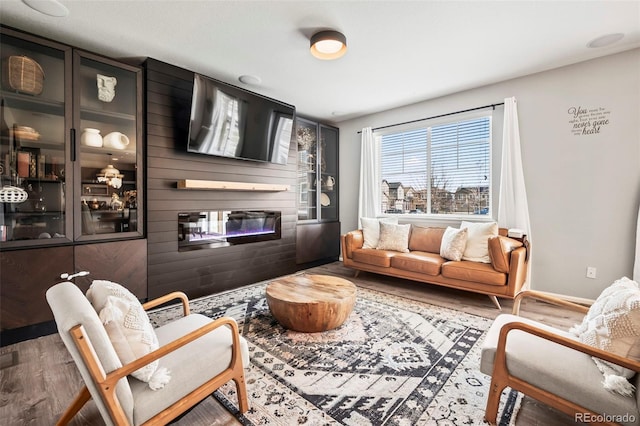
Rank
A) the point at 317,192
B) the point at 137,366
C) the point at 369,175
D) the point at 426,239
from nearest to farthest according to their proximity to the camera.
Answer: the point at 137,366 → the point at 426,239 → the point at 369,175 → the point at 317,192

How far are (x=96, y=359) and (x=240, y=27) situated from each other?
2606mm

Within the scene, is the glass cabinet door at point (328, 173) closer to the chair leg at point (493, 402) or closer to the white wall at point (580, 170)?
the white wall at point (580, 170)

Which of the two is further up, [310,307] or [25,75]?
[25,75]

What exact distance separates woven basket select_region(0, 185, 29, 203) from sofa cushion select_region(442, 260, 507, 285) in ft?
13.7

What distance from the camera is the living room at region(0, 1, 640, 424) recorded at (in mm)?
2885

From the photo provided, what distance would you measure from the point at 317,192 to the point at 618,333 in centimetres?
424

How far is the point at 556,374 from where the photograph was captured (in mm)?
1294

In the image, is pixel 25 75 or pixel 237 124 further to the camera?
pixel 237 124

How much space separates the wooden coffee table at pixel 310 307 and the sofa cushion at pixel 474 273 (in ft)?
4.69

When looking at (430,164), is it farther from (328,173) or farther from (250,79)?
(250,79)

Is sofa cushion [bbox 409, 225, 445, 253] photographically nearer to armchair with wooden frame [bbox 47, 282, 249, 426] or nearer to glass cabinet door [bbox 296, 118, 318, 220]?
glass cabinet door [bbox 296, 118, 318, 220]

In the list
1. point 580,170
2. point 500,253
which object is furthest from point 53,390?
point 580,170

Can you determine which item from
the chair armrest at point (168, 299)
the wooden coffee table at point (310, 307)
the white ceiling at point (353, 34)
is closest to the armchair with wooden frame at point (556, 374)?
the wooden coffee table at point (310, 307)

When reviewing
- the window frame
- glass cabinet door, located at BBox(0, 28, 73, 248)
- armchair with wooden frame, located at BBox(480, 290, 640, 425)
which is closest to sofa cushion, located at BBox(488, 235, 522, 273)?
the window frame
